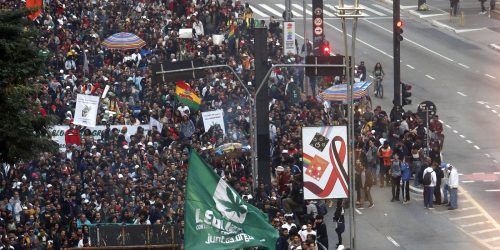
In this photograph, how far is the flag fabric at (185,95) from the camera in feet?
173

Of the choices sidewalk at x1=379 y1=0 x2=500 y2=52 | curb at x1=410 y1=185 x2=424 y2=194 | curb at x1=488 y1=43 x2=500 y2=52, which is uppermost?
curb at x1=410 y1=185 x2=424 y2=194

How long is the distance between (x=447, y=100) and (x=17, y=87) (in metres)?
35.7

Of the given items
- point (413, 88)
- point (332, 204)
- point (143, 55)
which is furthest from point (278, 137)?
point (413, 88)

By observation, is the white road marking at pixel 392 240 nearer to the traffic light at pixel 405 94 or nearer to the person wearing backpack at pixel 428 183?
the person wearing backpack at pixel 428 183

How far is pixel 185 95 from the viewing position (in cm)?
5291

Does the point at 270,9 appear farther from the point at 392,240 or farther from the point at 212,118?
the point at 392,240

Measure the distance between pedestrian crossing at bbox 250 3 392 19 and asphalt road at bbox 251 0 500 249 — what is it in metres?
0.05

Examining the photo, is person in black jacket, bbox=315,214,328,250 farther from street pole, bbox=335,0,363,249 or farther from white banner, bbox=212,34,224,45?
white banner, bbox=212,34,224,45

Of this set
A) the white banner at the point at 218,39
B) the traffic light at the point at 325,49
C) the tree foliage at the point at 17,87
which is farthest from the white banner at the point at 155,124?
the tree foliage at the point at 17,87

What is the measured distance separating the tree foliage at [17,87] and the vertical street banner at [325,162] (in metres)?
10.9

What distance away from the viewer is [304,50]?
68188mm

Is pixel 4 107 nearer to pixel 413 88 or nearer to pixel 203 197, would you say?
pixel 203 197

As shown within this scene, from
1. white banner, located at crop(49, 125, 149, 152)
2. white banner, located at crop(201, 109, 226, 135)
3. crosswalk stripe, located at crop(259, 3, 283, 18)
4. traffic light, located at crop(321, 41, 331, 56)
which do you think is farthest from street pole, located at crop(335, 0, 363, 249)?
crosswalk stripe, located at crop(259, 3, 283, 18)

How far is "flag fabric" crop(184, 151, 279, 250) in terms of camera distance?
1347 inches
